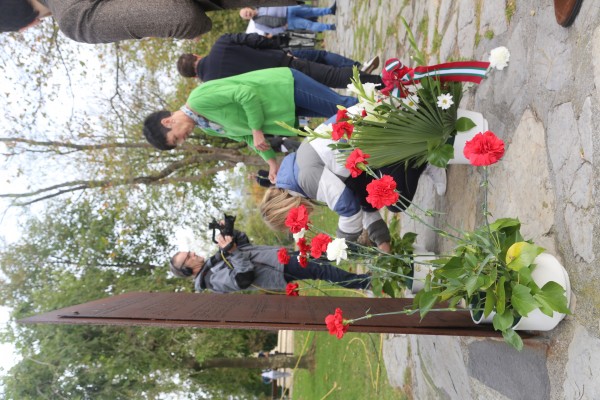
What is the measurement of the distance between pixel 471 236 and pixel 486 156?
1.26 ft

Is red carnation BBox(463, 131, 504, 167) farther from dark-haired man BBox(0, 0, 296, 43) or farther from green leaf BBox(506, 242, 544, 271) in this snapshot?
dark-haired man BBox(0, 0, 296, 43)

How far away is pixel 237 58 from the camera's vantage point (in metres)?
4.46

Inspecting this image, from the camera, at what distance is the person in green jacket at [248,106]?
12.5 feet

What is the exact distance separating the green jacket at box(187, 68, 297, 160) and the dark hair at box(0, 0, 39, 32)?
179 cm

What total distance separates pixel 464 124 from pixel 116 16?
1.84 meters

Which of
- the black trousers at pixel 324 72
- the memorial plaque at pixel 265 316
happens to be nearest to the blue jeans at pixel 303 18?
the black trousers at pixel 324 72

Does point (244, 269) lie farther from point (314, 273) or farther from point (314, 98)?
point (314, 98)

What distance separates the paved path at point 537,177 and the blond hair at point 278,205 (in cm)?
109

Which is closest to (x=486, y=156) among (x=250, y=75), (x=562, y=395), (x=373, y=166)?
(x=373, y=166)

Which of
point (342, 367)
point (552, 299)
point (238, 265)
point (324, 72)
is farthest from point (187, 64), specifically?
point (342, 367)

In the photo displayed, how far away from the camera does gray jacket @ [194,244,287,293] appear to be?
178 inches

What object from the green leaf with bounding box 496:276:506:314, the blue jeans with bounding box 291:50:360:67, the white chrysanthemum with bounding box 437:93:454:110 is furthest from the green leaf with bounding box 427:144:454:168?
the blue jeans with bounding box 291:50:360:67

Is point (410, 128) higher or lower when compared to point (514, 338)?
higher

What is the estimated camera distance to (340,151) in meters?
2.75
